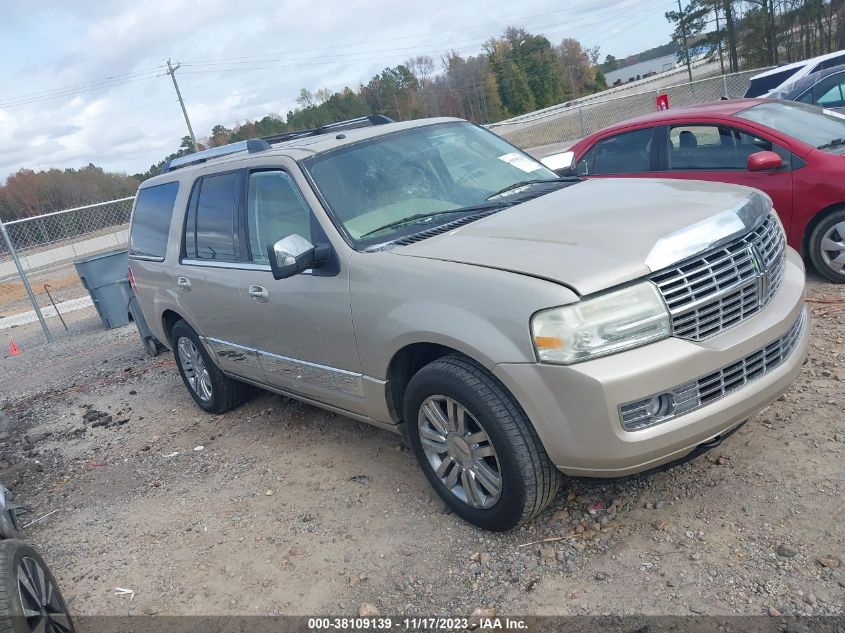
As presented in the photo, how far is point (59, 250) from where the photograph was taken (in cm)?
1588

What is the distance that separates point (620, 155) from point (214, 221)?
4.11 metres

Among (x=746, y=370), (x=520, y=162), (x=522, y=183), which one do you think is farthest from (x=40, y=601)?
(x=520, y=162)

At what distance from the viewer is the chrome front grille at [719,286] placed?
293 centimetres

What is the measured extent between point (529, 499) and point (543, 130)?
26.1m

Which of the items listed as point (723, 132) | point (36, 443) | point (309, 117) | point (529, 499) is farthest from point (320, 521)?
point (309, 117)

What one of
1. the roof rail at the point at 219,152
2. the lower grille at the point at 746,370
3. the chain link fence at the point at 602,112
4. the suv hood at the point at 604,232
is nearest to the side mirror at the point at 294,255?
the suv hood at the point at 604,232

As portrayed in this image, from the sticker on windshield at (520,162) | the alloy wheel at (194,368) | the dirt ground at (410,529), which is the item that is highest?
the sticker on windshield at (520,162)

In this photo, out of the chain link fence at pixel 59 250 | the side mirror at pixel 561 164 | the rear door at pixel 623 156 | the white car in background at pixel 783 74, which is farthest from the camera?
the chain link fence at pixel 59 250

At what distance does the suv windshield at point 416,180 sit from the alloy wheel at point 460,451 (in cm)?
98

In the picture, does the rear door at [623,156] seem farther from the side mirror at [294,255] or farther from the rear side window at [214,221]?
the side mirror at [294,255]

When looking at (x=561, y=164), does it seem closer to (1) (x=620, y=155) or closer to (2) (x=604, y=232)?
(2) (x=604, y=232)

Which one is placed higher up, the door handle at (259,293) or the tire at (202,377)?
the door handle at (259,293)

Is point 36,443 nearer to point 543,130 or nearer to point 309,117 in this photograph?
point 543,130

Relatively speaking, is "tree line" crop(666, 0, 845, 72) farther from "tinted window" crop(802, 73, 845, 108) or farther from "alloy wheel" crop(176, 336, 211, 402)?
"alloy wheel" crop(176, 336, 211, 402)
